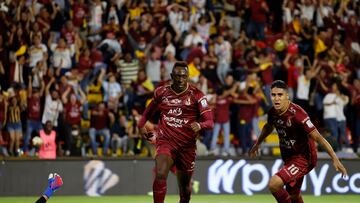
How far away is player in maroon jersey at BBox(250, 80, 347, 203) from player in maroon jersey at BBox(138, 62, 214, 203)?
3.88ft

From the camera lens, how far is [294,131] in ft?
38.6

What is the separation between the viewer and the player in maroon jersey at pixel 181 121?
493 inches

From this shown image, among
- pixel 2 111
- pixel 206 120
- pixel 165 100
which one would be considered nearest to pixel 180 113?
pixel 165 100

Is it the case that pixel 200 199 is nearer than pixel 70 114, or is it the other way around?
pixel 200 199

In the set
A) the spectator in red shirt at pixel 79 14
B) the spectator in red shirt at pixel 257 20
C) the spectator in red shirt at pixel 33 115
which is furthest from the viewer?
the spectator in red shirt at pixel 257 20

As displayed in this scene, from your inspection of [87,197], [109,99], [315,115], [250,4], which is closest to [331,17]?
[250,4]

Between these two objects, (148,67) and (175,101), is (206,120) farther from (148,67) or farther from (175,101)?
(148,67)

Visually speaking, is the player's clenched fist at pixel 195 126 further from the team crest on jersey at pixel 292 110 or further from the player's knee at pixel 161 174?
the team crest on jersey at pixel 292 110

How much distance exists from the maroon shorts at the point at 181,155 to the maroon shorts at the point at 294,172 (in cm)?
158

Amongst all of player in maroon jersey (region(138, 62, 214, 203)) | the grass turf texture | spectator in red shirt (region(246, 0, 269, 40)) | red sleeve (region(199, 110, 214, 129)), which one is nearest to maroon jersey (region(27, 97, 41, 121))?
the grass turf texture

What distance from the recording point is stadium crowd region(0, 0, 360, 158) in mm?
21859

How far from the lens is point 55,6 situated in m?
24.6

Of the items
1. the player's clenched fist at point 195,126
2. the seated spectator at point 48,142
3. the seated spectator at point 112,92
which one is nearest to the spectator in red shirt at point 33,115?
the seated spectator at point 48,142

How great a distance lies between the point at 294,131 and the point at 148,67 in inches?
467
